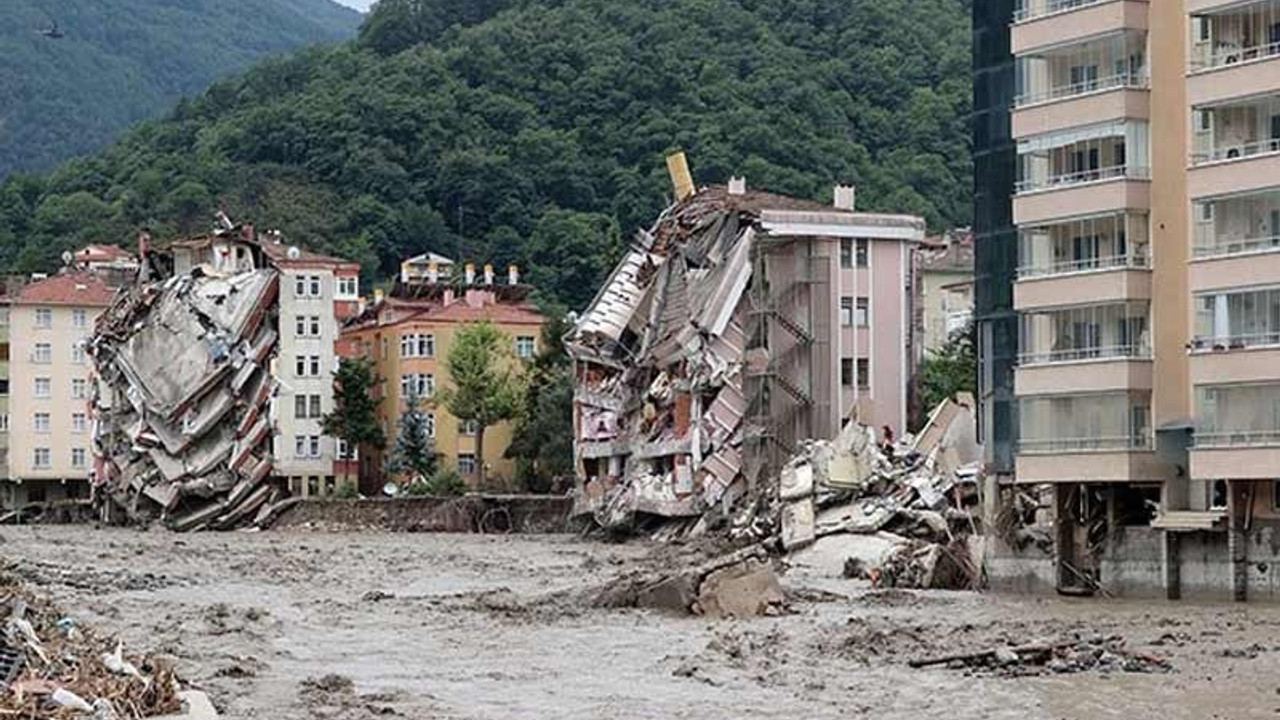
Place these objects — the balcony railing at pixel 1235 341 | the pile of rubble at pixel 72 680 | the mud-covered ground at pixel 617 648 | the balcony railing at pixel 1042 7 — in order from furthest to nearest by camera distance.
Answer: the balcony railing at pixel 1042 7 → the balcony railing at pixel 1235 341 → the mud-covered ground at pixel 617 648 → the pile of rubble at pixel 72 680

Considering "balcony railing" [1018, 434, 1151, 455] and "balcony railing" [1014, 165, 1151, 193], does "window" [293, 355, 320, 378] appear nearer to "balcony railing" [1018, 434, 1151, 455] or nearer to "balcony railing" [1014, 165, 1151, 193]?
"balcony railing" [1014, 165, 1151, 193]

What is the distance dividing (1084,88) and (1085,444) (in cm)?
910

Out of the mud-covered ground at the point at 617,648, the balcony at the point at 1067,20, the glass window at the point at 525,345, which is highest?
the balcony at the point at 1067,20

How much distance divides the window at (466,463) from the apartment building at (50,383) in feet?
93.1

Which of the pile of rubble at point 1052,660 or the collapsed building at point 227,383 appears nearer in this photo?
the pile of rubble at point 1052,660

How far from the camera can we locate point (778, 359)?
10456cm

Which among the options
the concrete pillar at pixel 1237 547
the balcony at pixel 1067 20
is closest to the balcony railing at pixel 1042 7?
the balcony at pixel 1067 20

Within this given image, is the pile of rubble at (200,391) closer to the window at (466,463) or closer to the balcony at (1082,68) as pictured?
the window at (466,463)

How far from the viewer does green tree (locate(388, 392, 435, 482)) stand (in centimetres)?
13900

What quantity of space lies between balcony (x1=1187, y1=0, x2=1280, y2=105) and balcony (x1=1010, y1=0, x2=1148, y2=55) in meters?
2.13

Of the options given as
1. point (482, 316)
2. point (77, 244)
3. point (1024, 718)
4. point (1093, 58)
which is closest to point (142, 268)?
point (482, 316)

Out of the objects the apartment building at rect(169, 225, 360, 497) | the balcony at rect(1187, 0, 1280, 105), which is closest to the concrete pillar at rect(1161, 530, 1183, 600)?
the balcony at rect(1187, 0, 1280, 105)

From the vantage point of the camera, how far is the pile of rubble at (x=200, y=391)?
139375 mm

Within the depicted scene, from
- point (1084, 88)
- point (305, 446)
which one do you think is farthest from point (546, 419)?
point (1084, 88)
